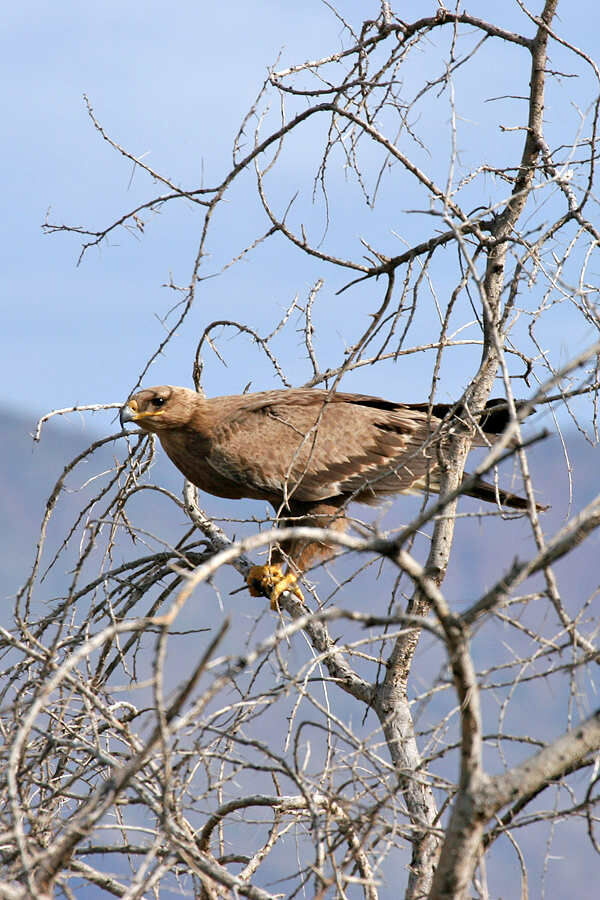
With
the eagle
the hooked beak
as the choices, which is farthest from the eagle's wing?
the hooked beak

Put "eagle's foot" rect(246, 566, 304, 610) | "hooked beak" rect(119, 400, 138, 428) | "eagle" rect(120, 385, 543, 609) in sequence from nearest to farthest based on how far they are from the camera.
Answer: "eagle's foot" rect(246, 566, 304, 610) < "hooked beak" rect(119, 400, 138, 428) < "eagle" rect(120, 385, 543, 609)

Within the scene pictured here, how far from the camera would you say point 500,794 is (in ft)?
8.20

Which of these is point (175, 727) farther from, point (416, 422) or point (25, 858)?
point (416, 422)

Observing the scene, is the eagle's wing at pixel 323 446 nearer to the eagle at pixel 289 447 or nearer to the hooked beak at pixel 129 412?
the eagle at pixel 289 447

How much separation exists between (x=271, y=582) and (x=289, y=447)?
3.20ft

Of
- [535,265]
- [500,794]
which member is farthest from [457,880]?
[535,265]

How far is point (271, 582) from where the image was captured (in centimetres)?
567

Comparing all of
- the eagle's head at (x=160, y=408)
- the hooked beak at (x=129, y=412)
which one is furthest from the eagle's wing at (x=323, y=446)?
the hooked beak at (x=129, y=412)

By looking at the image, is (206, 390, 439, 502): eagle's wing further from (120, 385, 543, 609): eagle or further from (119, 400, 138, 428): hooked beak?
(119, 400, 138, 428): hooked beak

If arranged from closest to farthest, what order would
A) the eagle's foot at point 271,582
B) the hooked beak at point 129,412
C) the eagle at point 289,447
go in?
the eagle's foot at point 271,582, the hooked beak at point 129,412, the eagle at point 289,447

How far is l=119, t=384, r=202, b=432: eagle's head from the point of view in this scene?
6102 mm

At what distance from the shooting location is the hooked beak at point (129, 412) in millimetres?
5902

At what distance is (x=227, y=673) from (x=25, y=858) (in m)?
0.61

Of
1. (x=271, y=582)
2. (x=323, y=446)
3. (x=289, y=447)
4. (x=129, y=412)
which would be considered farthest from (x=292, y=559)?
(x=129, y=412)
